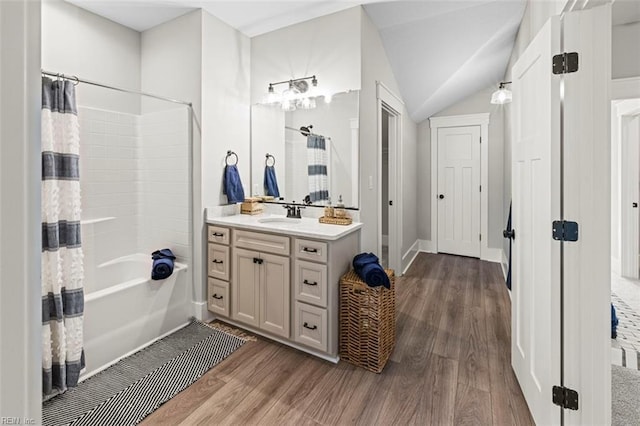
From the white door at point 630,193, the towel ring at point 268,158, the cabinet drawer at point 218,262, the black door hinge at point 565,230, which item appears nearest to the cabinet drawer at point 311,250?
the cabinet drawer at point 218,262

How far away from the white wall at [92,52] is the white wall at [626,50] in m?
4.16

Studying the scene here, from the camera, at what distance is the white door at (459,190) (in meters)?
4.91

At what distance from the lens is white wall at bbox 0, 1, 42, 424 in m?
0.39

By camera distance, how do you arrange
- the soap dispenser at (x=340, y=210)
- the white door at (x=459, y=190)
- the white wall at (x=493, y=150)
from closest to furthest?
1. the soap dispenser at (x=340, y=210)
2. the white wall at (x=493, y=150)
3. the white door at (x=459, y=190)

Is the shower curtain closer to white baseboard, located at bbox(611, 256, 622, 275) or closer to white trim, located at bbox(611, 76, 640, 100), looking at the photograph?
white trim, located at bbox(611, 76, 640, 100)

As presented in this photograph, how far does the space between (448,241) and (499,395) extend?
138 inches

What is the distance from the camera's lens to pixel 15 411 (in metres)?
0.41

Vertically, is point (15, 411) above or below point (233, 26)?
below

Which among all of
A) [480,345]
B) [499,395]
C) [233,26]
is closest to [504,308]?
[480,345]

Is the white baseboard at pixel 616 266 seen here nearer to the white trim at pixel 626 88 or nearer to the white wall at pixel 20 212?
the white trim at pixel 626 88

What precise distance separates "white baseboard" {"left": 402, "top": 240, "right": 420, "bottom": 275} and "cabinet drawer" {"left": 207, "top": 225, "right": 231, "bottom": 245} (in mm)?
2471

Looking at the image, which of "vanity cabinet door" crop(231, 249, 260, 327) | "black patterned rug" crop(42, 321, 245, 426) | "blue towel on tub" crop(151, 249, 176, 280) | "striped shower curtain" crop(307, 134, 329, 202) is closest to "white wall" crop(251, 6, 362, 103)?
"striped shower curtain" crop(307, 134, 329, 202)

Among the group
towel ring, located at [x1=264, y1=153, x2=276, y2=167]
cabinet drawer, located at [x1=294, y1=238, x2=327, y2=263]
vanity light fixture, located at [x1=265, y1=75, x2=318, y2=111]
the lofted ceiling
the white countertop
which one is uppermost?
the lofted ceiling

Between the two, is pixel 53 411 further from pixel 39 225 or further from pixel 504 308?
pixel 504 308
